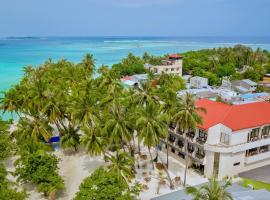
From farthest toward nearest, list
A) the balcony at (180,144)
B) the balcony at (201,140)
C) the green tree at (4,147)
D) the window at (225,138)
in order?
the balcony at (180,144), the green tree at (4,147), the balcony at (201,140), the window at (225,138)

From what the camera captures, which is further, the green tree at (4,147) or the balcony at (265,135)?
the green tree at (4,147)

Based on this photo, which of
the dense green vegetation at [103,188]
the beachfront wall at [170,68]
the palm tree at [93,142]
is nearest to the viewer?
the dense green vegetation at [103,188]

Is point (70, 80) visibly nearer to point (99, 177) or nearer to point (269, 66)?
point (99, 177)

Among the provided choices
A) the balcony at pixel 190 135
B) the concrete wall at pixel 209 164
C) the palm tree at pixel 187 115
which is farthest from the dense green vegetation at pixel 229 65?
the palm tree at pixel 187 115

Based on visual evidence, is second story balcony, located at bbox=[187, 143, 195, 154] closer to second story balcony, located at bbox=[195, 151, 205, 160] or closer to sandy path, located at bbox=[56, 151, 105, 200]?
second story balcony, located at bbox=[195, 151, 205, 160]

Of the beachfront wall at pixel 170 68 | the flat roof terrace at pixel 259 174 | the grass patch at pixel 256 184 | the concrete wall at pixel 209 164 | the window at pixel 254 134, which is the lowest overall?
the flat roof terrace at pixel 259 174

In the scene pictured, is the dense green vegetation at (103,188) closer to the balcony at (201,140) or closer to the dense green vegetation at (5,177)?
the dense green vegetation at (5,177)

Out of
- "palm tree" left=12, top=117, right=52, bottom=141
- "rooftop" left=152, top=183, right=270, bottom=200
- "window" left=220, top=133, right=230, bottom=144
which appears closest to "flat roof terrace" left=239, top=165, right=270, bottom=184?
"window" left=220, top=133, right=230, bottom=144
